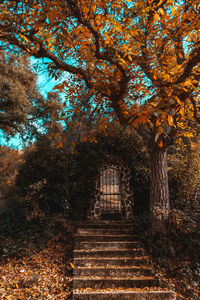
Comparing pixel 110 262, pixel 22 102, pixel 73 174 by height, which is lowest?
pixel 110 262

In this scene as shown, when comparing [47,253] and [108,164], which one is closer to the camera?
[47,253]

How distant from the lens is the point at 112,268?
437 cm

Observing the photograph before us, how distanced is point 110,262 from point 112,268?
0.76 ft

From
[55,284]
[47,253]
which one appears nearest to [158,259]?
[55,284]

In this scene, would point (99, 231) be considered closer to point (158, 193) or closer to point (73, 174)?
point (158, 193)

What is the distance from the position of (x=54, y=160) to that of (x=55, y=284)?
377 cm

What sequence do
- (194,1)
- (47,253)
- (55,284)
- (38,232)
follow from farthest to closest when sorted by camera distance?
(38,232) < (47,253) < (194,1) < (55,284)

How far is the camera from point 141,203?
7215 millimetres

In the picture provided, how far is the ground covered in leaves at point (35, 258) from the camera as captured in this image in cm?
383

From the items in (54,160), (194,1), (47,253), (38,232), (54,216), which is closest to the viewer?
(194,1)

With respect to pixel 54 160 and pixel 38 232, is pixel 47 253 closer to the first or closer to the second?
pixel 38 232

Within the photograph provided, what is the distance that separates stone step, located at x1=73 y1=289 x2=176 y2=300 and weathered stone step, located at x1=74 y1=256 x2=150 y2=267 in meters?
0.72

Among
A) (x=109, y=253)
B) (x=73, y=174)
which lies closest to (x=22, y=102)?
(x=73, y=174)

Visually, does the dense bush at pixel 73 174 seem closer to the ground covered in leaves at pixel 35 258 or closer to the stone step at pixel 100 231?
the ground covered in leaves at pixel 35 258
